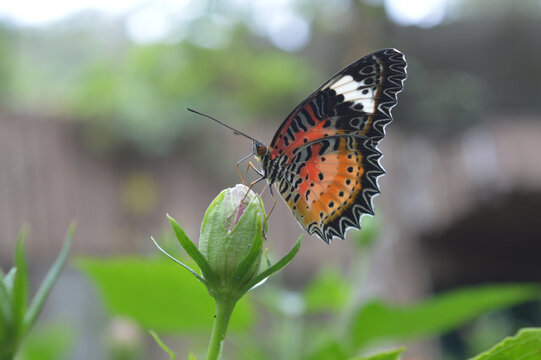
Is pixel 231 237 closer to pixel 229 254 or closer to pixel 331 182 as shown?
pixel 229 254

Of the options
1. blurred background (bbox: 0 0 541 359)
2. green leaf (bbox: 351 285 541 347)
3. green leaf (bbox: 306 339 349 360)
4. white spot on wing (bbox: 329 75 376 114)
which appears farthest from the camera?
blurred background (bbox: 0 0 541 359)

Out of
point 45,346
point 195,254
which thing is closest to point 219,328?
point 195,254

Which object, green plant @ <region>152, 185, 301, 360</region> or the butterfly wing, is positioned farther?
the butterfly wing

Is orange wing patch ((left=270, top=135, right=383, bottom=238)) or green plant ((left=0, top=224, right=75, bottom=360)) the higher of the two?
orange wing patch ((left=270, top=135, right=383, bottom=238))

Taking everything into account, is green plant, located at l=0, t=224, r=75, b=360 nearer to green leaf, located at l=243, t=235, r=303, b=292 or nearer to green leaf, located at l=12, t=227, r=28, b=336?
green leaf, located at l=12, t=227, r=28, b=336

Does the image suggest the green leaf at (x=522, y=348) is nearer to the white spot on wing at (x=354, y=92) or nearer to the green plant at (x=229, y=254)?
the green plant at (x=229, y=254)

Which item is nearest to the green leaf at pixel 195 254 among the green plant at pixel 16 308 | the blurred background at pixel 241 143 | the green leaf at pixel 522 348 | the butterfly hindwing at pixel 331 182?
the green plant at pixel 16 308

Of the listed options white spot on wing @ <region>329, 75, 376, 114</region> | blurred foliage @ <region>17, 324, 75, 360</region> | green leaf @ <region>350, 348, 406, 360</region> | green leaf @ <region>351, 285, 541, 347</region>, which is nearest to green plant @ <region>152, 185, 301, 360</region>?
green leaf @ <region>350, 348, 406, 360</region>

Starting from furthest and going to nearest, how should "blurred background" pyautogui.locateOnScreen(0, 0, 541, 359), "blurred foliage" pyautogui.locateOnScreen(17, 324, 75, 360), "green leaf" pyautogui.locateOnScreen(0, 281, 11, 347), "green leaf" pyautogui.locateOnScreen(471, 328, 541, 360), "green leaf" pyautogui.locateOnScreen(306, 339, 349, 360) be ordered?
"blurred background" pyautogui.locateOnScreen(0, 0, 541, 359)
"blurred foliage" pyautogui.locateOnScreen(17, 324, 75, 360)
"green leaf" pyautogui.locateOnScreen(306, 339, 349, 360)
"green leaf" pyautogui.locateOnScreen(0, 281, 11, 347)
"green leaf" pyautogui.locateOnScreen(471, 328, 541, 360)
